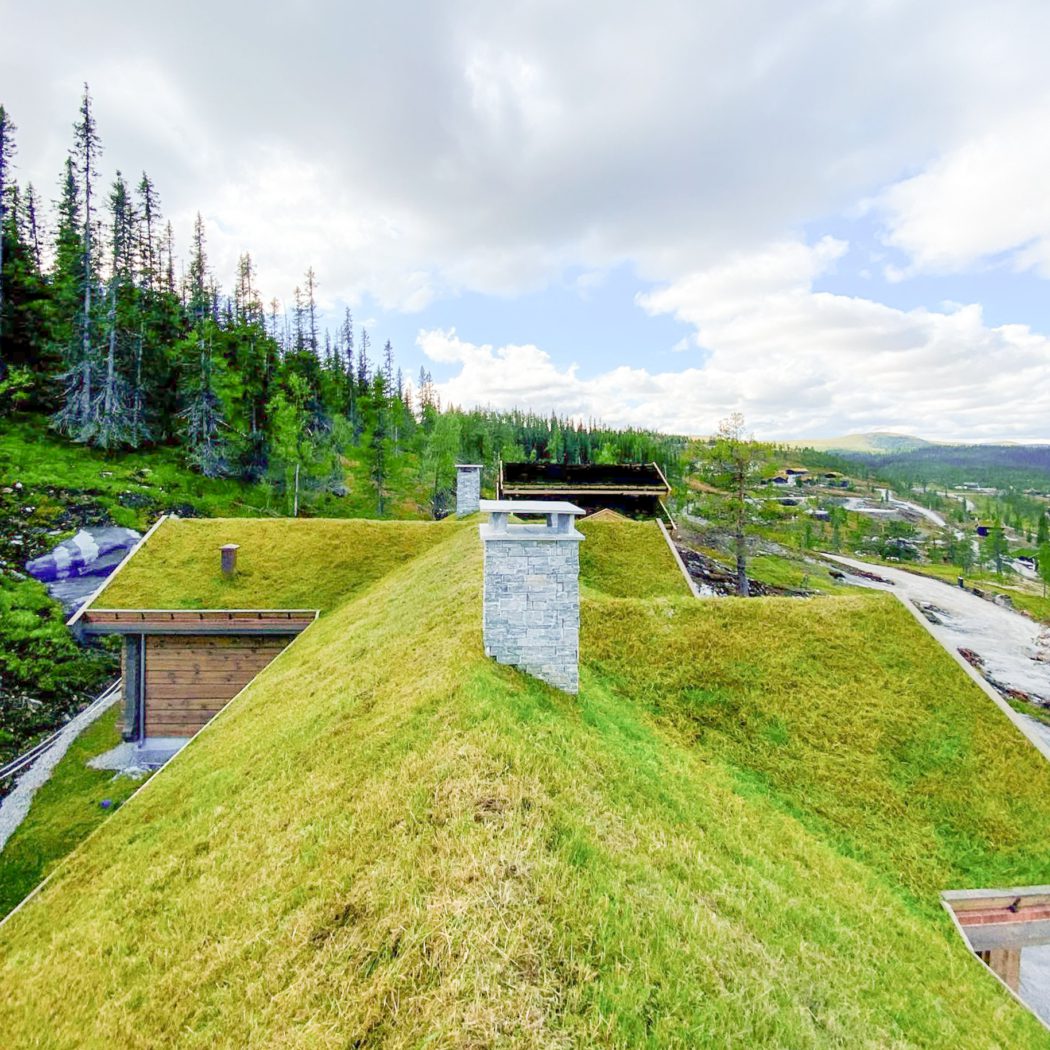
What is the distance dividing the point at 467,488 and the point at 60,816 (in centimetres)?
1585

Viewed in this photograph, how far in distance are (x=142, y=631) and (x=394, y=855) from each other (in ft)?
44.6

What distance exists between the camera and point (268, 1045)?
2828 mm

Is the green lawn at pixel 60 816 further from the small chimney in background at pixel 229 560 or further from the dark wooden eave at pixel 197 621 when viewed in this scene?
the small chimney in background at pixel 229 560

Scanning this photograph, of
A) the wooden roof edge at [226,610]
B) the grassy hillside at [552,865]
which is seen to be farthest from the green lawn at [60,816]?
the grassy hillside at [552,865]

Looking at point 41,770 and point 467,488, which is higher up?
point 467,488

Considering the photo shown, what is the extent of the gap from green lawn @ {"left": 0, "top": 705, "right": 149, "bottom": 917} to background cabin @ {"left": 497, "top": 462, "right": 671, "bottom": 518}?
1865 centimetres

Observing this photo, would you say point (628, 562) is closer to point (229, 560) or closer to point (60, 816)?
point (229, 560)

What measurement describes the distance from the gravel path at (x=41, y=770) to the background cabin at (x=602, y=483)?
18761 mm

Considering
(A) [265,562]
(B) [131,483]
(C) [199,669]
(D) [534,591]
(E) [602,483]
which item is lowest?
(C) [199,669]

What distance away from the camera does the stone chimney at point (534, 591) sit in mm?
6465

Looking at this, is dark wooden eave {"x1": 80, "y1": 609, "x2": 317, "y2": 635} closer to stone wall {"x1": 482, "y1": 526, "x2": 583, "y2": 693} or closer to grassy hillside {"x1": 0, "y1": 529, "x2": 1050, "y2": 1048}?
grassy hillside {"x1": 0, "y1": 529, "x2": 1050, "y2": 1048}

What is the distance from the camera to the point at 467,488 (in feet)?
70.5

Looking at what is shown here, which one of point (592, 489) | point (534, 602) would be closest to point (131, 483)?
point (592, 489)

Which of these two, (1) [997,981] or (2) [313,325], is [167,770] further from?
Result: (2) [313,325]
